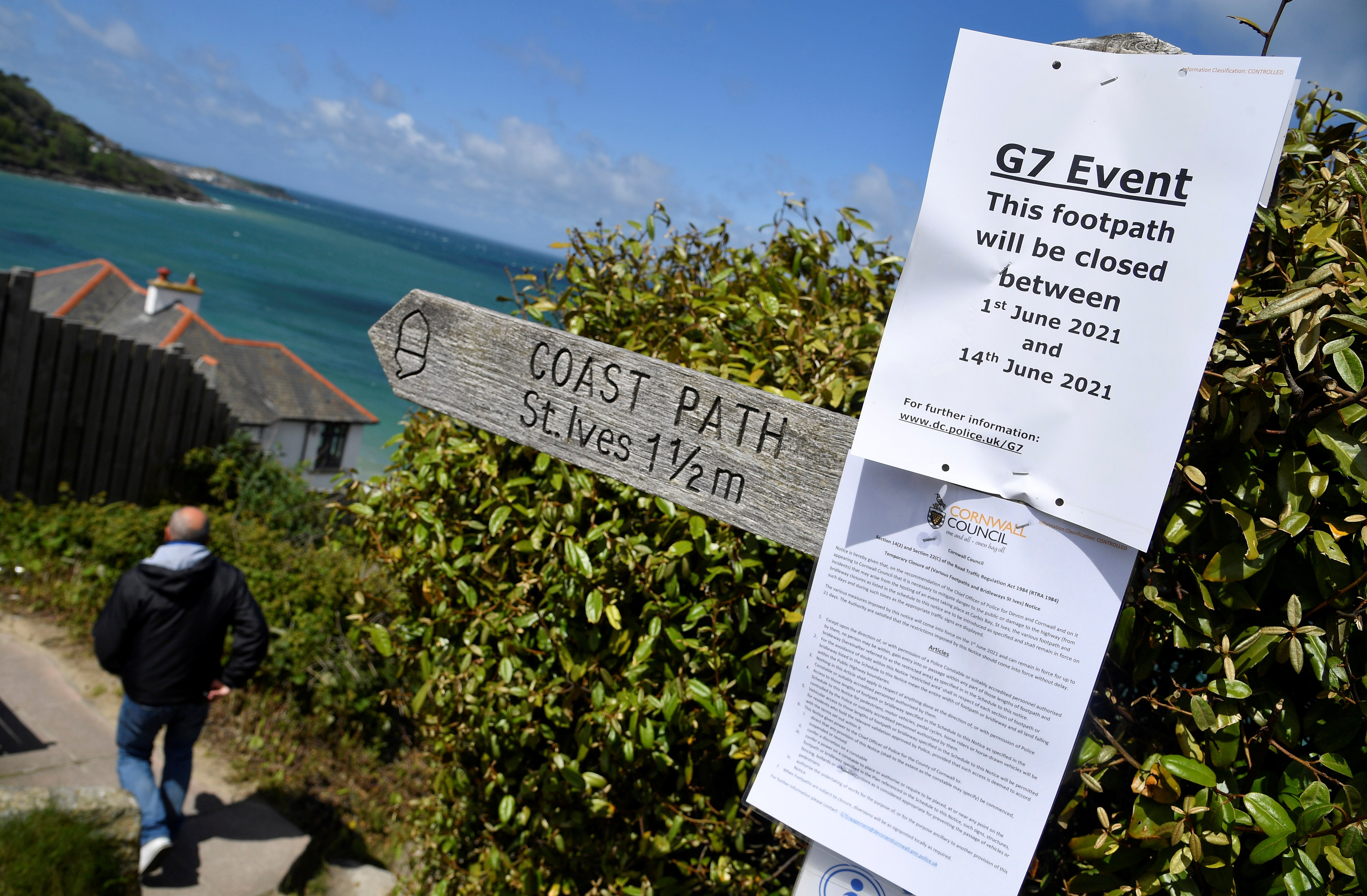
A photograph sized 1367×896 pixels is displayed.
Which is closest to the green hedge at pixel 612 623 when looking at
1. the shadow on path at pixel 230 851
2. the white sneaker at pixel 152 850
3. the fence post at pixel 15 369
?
the shadow on path at pixel 230 851

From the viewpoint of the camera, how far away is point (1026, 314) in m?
1.17

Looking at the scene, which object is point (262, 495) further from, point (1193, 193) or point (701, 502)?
point (1193, 193)

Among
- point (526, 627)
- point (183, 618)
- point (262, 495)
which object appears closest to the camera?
point (526, 627)

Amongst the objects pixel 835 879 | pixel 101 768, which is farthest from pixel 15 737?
pixel 835 879

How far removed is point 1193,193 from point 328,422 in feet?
60.0

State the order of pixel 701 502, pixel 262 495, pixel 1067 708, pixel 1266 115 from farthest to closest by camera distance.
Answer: pixel 262 495
pixel 701 502
pixel 1067 708
pixel 1266 115

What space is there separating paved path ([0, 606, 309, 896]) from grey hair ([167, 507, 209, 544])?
56.9 inches

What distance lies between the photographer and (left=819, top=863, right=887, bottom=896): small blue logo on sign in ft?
4.30

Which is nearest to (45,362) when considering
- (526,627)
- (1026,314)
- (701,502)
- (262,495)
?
(262,495)

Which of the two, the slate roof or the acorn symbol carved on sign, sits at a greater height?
the acorn symbol carved on sign

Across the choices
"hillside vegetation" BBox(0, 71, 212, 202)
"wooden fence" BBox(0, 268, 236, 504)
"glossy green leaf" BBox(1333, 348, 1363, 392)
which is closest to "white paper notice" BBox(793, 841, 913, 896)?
"glossy green leaf" BBox(1333, 348, 1363, 392)

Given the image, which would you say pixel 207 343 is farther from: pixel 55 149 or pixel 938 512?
pixel 55 149

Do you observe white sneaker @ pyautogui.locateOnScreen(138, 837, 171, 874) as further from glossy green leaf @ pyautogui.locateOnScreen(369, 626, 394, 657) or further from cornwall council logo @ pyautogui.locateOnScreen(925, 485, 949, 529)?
cornwall council logo @ pyautogui.locateOnScreen(925, 485, 949, 529)

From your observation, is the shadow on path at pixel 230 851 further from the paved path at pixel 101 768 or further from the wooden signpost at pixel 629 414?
the wooden signpost at pixel 629 414
